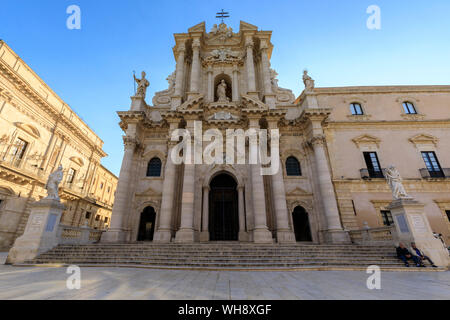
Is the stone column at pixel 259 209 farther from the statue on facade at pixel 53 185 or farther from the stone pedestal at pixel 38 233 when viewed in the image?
the statue on facade at pixel 53 185

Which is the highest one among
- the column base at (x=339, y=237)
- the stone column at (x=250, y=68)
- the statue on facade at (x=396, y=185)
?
the stone column at (x=250, y=68)

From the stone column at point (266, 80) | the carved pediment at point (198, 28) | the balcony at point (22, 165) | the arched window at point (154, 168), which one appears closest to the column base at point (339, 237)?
the stone column at point (266, 80)

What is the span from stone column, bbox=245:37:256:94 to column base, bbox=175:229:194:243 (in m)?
13.0

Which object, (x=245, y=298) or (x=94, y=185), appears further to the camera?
(x=94, y=185)

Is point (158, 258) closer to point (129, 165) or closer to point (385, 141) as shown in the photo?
point (129, 165)

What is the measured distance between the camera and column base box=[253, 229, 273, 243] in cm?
1275

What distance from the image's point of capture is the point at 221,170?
16.5 meters

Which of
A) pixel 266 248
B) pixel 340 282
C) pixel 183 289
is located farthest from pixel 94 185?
pixel 340 282

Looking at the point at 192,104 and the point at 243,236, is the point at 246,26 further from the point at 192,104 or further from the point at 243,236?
the point at 243,236

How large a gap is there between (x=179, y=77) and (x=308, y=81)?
1252cm

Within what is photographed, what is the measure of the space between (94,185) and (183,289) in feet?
109

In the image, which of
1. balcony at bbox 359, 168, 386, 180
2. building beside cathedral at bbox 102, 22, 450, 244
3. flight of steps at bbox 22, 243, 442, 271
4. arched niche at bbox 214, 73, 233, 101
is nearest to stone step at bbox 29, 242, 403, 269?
flight of steps at bbox 22, 243, 442, 271

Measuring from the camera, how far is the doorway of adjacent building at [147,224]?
1552 centimetres

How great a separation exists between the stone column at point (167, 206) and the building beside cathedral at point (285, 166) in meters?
0.08
